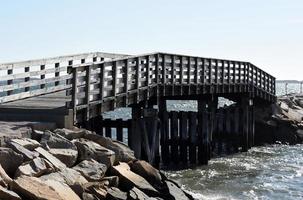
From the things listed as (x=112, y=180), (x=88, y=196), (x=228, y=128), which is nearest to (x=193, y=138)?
(x=228, y=128)

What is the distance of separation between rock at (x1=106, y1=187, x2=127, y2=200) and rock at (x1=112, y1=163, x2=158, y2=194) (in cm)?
38

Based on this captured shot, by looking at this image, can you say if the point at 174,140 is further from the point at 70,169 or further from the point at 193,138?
the point at 70,169

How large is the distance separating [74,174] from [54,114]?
310cm

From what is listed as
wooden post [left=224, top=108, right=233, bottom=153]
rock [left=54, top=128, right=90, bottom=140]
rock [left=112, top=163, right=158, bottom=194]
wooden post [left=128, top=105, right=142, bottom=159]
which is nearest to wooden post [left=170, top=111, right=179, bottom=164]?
wooden post [left=128, top=105, right=142, bottom=159]

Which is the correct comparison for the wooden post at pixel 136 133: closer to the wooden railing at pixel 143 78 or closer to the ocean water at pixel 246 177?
the wooden railing at pixel 143 78

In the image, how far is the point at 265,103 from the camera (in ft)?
107

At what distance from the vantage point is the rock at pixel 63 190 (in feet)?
26.7

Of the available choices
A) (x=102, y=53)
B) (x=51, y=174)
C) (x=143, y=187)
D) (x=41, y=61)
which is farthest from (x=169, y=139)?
(x=51, y=174)

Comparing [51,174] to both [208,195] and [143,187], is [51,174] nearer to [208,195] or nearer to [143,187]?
[143,187]

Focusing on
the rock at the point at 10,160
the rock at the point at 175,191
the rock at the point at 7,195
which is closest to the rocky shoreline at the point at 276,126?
the rock at the point at 175,191

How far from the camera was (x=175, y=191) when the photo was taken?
10.8 metres

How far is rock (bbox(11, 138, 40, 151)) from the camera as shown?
9.41 meters

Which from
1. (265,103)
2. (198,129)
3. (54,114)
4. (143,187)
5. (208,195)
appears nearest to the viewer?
(143,187)

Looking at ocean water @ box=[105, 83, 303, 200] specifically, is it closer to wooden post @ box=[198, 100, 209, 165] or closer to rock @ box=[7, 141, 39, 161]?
wooden post @ box=[198, 100, 209, 165]
